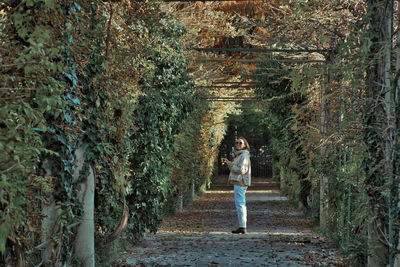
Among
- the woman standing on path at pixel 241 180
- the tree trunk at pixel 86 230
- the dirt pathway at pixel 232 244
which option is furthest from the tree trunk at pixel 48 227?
the woman standing on path at pixel 241 180

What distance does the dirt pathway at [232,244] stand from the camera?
8.21m

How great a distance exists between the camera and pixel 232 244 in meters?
9.91

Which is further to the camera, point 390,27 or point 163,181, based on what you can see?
point 163,181

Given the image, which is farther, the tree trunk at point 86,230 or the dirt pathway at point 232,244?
the dirt pathway at point 232,244

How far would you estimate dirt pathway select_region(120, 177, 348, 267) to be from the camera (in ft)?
26.9

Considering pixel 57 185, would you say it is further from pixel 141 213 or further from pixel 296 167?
pixel 296 167

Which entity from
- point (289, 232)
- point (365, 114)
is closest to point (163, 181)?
point (289, 232)

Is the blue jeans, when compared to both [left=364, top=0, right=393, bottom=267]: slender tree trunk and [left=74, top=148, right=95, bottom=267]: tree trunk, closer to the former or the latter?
[left=74, top=148, right=95, bottom=267]: tree trunk

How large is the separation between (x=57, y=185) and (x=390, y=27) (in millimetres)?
3372

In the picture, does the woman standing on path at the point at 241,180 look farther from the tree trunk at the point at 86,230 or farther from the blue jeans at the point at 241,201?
the tree trunk at the point at 86,230

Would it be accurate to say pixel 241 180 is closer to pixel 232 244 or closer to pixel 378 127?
pixel 232 244

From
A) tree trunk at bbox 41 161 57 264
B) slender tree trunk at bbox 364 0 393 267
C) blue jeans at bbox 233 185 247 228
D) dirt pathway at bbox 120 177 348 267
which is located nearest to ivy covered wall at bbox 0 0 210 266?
tree trunk at bbox 41 161 57 264

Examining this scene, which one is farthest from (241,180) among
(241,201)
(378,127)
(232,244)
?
(378,127)

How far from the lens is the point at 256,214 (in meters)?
15.7
